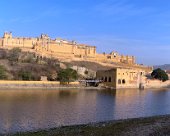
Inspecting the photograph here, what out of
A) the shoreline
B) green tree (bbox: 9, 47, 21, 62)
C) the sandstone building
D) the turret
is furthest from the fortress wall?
the shoreline

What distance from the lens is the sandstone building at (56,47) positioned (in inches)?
3216

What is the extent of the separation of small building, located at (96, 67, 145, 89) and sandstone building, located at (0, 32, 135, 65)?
17805 millimetres

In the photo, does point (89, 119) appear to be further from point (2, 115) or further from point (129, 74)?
point (129, 74)

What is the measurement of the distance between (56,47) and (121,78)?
1077 inches

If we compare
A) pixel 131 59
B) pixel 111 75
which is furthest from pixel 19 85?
pixel 131 59

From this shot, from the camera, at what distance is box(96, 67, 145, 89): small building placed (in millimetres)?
64069

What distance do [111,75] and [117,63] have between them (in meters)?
30.4

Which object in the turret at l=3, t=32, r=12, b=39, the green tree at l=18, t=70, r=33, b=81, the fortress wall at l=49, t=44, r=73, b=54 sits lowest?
the green tree at l=18, t=70, r=33, b=81

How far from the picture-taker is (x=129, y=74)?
66.8m

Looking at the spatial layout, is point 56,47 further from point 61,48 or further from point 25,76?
point 25,76

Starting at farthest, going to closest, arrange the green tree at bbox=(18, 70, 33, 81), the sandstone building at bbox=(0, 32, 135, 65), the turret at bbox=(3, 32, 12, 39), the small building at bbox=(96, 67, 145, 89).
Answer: the turret at bbox=(3, 32, 12, 39)
the sandstone building at bbox=(0, 32, 135, 65)
the small building at bbox=(96, 67, 145, 89)
the green tree at bbox=(18, 70, 33, 81)

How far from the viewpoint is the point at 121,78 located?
6494 centimetres

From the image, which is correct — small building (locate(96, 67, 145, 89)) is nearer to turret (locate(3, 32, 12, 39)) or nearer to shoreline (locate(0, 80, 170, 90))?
shoreline (locate(0, 80, 170, 90))

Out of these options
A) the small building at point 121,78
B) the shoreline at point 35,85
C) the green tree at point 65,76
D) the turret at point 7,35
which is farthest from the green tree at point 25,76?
the turret at point 7,35
